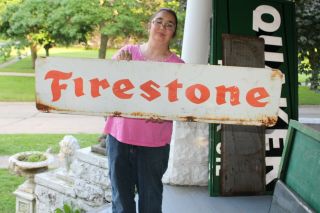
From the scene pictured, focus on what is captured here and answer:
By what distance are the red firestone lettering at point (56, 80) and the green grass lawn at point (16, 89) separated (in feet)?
39.5

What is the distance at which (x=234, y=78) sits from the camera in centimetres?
174

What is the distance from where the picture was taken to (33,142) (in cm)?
798

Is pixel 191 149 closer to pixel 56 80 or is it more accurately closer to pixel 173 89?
pixel 173 89

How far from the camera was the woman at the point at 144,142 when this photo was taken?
205 centimetres

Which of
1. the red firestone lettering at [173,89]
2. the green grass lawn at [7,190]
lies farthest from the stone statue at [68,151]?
the red firestone lettering at [173,89]

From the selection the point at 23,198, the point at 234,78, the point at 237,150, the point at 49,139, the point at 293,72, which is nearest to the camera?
the point at 234,78

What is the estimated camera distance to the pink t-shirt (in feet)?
6.71

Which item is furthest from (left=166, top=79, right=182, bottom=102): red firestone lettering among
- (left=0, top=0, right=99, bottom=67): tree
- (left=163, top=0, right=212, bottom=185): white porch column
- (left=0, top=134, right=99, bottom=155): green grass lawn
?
(left=0, top=0, right=99, bottom=67): tree

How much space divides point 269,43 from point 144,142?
Result: 2.06m

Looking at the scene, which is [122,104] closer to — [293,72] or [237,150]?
[237,150]

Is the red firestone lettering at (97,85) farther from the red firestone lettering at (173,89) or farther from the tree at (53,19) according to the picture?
the tree at (53,19)

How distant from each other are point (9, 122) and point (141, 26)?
4.19 meters

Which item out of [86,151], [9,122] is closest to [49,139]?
[9,122]

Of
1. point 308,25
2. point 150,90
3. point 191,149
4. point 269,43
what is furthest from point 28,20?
point 150,90
